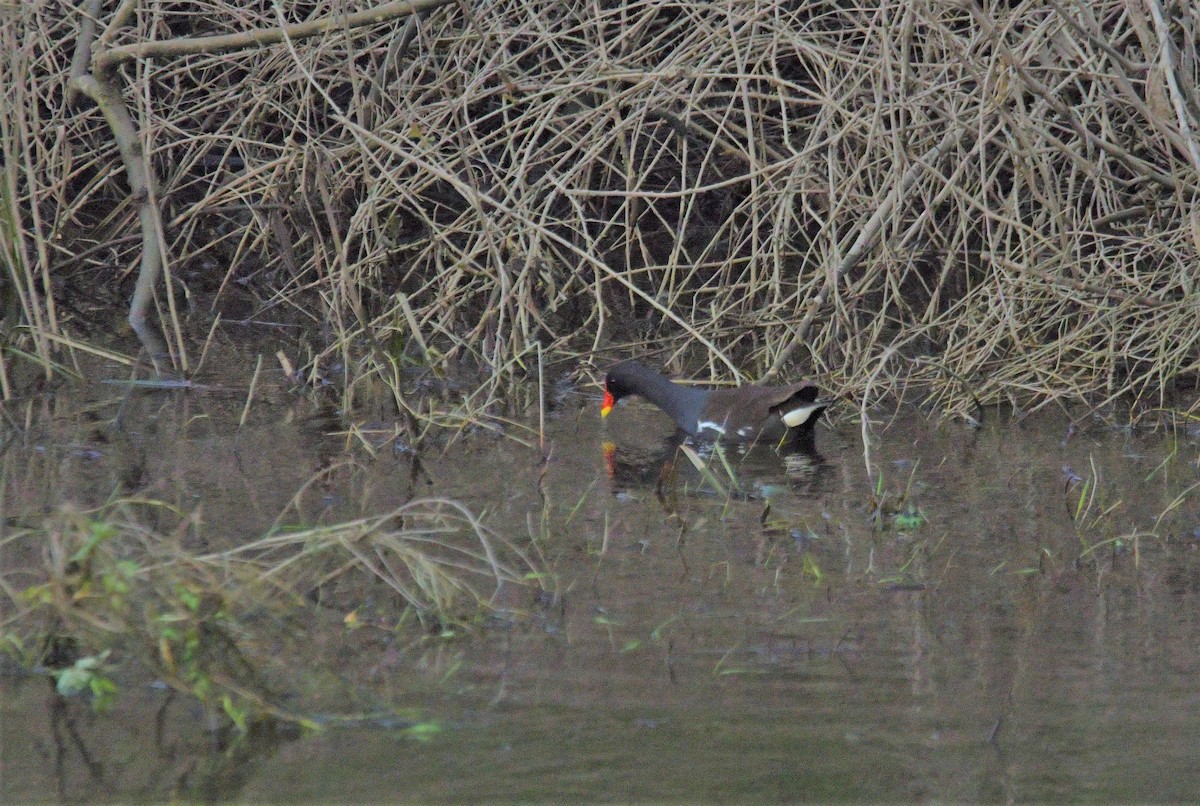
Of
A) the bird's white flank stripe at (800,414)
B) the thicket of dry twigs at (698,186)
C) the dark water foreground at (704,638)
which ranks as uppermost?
the thicket of dry twigs at (698,186)

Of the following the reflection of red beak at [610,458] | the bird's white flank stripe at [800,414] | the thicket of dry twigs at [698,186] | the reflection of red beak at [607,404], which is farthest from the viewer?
the reflection of red beak at [607,404]

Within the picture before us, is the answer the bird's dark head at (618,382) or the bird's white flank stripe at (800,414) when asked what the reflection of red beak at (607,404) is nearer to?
the bird's dark head at (618,382)

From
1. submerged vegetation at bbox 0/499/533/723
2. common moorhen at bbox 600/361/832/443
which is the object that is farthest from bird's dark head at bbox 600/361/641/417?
submerged vegetation at bbox 0/499/533/723

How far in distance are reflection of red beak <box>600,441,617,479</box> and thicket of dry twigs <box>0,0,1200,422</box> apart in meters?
0.64

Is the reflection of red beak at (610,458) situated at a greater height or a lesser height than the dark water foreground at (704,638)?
greater

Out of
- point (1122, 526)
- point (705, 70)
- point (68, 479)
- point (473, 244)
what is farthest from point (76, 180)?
point (1122, 526)

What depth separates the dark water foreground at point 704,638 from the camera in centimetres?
359

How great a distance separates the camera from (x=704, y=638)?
176 inches

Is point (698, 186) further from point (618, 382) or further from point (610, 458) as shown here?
point (610, 458)

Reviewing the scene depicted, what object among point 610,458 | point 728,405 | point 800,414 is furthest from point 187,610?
point 728,405

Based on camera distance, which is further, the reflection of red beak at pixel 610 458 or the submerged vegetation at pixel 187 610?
the reflection of red beak at pixel 610 458

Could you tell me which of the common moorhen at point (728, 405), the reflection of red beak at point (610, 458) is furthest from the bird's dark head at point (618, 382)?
the reflection of red beak at point (610, 458)

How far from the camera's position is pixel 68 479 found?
608 centimetres

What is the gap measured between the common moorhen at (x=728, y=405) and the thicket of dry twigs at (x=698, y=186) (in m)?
0.21
